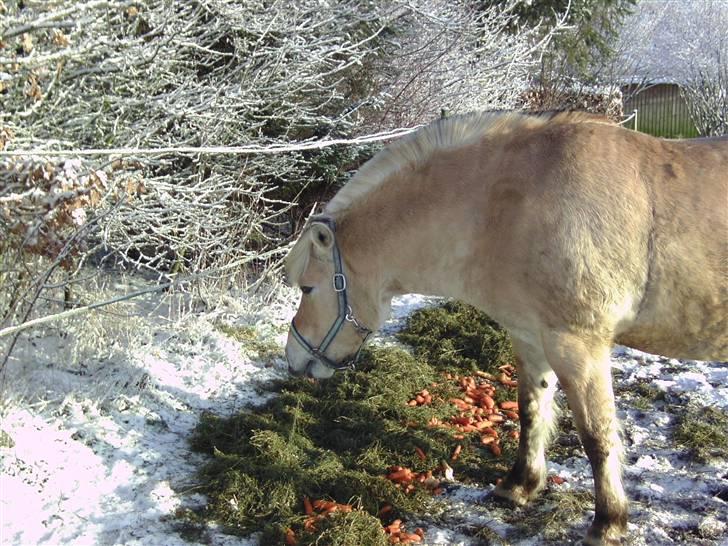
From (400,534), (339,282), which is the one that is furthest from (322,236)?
(400,534)

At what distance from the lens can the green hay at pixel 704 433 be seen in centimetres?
367

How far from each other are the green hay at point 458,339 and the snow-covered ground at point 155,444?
0.97 metres

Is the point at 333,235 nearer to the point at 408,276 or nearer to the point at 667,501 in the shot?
the point at 408,276

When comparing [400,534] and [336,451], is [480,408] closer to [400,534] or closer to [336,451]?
[336,451]

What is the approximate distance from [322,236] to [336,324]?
0.47 meters

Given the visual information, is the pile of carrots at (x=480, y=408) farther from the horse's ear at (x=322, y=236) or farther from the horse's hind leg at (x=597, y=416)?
the horse's ear at (x=322, y=236)

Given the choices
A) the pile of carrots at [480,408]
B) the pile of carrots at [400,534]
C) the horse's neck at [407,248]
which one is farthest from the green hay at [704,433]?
the horse's neck at [407,248]

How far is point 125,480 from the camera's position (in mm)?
3363

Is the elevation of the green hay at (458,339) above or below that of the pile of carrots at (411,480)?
above

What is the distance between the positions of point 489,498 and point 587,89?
1217 cm

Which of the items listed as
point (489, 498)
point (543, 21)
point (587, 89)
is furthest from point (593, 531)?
point (587, 89)

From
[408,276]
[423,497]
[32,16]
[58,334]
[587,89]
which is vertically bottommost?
[423,497]

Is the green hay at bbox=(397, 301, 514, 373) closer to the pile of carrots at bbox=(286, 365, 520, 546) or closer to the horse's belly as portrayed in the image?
the pile of carrots at bbox=(286, 365, 520, 546)

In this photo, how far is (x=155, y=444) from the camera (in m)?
3.77
